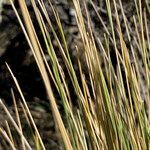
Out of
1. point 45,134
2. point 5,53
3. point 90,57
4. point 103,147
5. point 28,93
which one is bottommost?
point 45,134

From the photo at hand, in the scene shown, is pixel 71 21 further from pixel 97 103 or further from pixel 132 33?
pixel 97 103


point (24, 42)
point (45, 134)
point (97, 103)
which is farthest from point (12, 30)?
point (97, 103)

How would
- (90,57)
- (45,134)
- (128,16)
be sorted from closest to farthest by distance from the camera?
(90,57) < (45,134) < (128,16)

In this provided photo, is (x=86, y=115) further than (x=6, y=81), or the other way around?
(x=6, y=81)

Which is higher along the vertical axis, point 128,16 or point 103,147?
point 103,147

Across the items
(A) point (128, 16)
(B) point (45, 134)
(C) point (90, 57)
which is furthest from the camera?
(A) point (128, 16)

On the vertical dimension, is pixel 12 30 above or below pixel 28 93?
above

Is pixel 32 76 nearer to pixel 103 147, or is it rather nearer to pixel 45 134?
pixel 45 134

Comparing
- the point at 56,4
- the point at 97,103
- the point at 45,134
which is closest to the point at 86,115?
the point at 97,103

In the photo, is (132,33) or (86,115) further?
(132,33)
